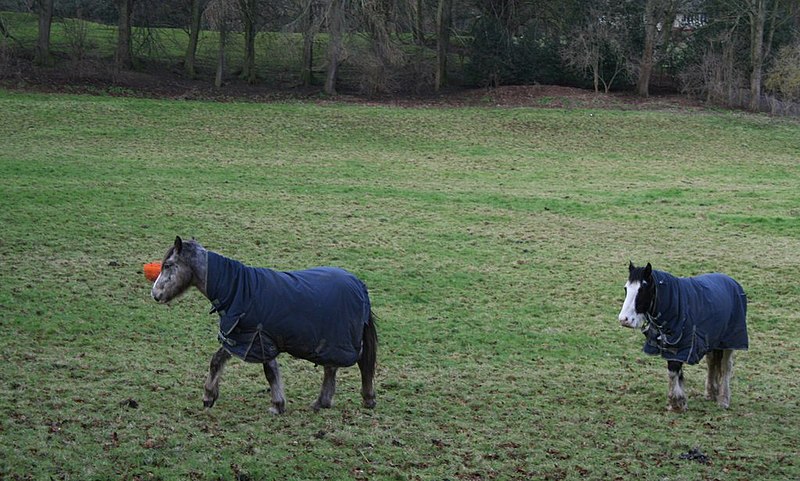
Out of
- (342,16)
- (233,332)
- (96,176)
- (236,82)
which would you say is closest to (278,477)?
(233,332)

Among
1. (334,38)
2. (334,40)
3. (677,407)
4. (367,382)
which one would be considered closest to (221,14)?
(334,38)

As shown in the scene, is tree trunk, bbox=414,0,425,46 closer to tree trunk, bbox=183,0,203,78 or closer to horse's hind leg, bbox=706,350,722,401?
tree trunk, bbox=183,0,203,78

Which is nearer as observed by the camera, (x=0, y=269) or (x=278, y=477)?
(x=278, y=477)

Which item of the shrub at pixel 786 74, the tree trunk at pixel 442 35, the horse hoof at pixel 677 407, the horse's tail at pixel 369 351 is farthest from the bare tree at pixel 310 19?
the horse hoof at pixel 677 407

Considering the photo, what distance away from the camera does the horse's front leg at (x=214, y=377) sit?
9750 mm

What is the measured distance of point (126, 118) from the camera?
3262 cm

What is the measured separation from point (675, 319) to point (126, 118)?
85.2 feet

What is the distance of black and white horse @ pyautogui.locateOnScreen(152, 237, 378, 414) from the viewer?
9445 mm

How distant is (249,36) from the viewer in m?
41.5

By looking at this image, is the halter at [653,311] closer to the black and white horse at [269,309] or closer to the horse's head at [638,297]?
the horse's head at [638,297]

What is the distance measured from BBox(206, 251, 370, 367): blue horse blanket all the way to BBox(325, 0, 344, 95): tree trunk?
2909 centimetres

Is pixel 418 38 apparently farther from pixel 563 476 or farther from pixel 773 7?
pixel 563 476

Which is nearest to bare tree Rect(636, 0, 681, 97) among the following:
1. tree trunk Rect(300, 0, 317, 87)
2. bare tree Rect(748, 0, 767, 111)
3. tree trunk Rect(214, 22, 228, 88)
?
bare tree Rect(748, 0, 767, 111)

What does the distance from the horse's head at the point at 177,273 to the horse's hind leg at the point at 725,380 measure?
6208mm
